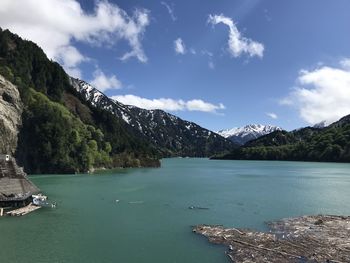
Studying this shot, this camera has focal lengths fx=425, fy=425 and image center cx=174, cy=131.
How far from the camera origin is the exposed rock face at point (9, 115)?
15262cm

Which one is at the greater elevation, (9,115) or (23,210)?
(9,115)

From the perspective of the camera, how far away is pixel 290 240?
47969 millimetres

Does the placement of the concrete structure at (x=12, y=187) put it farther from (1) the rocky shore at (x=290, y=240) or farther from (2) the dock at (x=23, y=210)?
(1) the rocky shore at (x=290, y=240)

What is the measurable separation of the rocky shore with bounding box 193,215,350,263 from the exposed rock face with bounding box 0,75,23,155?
11662 centimetres

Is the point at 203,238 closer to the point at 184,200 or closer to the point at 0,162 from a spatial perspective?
the point at 184,200

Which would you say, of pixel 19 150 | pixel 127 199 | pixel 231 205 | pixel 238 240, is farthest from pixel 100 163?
pixel 238 240

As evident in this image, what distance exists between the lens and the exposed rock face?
501ft

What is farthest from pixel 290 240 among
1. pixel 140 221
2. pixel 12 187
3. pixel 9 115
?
pixel 9 115

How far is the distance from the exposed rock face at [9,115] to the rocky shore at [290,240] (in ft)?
383

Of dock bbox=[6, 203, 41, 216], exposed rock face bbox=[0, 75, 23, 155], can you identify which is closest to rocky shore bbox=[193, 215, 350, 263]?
dock bbox=[6, 203, 41, 216]

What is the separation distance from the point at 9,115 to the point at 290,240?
442 ft

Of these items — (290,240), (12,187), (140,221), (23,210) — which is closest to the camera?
(290,240)

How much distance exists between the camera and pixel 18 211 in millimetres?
66000

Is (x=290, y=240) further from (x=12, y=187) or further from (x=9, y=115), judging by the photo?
(x=9, y=115)
